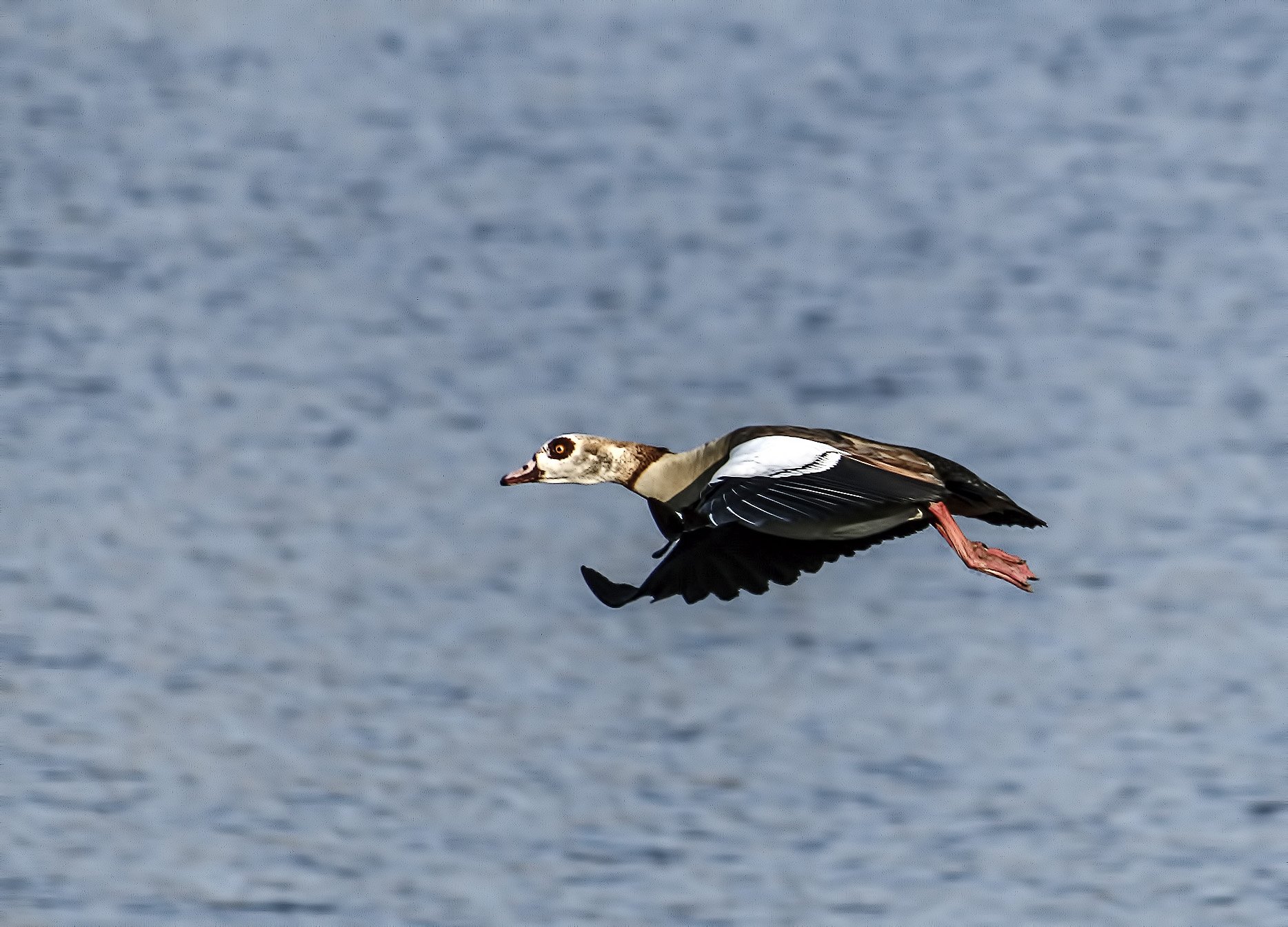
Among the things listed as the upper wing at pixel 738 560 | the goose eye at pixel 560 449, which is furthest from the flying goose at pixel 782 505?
the goose eye at pixel 560 449

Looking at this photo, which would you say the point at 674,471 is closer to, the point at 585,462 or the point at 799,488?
the point at 585,462

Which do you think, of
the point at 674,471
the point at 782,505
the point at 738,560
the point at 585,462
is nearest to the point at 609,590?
the point at 782,505

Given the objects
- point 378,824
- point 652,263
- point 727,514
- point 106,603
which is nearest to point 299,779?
point 378,824

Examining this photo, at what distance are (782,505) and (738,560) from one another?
A: 111 centimetres

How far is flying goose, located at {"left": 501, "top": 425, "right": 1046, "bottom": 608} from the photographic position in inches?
303

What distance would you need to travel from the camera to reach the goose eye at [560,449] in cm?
972

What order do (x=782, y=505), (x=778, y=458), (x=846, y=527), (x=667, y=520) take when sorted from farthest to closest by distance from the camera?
(x=667, y=520) → (x=846, y=527) → (x=778, y=458) → (x=782, y=505)

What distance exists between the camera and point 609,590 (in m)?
7.68

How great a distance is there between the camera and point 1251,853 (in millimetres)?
10031

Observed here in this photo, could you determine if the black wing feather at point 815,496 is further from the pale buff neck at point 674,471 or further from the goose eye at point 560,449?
the goose eye at point 560,449

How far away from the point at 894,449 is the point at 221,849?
11.9 feet

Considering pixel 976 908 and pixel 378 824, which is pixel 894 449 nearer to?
pixel 976 908

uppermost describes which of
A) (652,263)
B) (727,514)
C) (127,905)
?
(652,263)

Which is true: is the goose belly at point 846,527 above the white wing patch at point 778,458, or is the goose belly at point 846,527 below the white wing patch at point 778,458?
below
